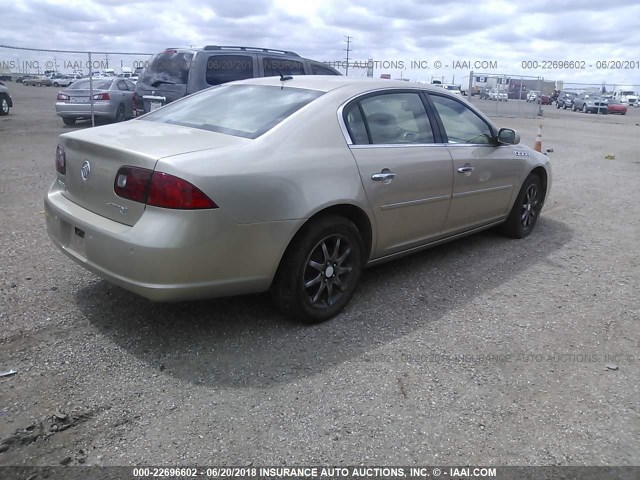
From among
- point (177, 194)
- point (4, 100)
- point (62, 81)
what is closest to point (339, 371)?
point (177, 194)

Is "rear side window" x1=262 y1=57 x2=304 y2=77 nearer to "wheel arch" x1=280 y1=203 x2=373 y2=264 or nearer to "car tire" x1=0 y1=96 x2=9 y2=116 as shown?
"wheel arch" x1=280 y1=203 x2=373 y2=264

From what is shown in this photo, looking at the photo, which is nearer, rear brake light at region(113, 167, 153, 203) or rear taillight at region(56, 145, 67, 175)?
rear brake light at region(113, 167, 153, 203)

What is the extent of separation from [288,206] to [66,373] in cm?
153

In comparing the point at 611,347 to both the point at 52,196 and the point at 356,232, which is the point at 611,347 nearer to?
the point at 356,232

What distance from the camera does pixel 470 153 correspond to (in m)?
4.83

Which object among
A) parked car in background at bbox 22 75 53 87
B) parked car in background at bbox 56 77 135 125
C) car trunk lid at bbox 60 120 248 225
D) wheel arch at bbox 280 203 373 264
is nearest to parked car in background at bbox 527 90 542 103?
parked car in background at bbox 56 77 135 125

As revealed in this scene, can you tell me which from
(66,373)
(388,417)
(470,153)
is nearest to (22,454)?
(66,373)

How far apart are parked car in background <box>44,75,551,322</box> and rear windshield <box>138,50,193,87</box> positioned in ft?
20.6

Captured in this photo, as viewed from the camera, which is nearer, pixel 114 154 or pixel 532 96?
pixel 114 154

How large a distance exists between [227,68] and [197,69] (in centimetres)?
61

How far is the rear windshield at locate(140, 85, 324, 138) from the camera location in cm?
371

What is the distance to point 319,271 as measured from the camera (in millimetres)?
3713

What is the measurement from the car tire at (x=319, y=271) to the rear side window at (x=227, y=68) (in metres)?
7.31

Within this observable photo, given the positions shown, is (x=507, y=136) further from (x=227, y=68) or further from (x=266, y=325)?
(x=227, y=68)
